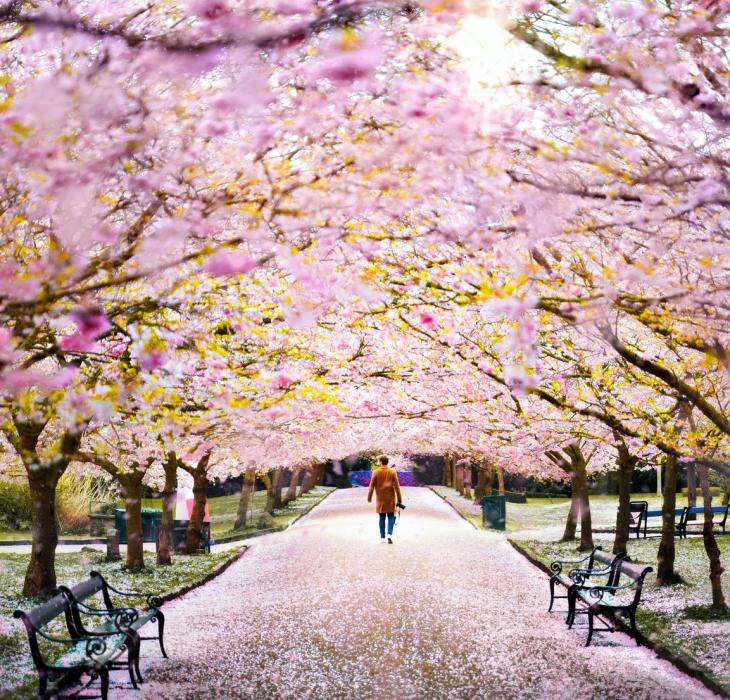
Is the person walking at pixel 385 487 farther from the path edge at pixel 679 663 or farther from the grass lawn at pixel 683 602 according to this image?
the path edge at pixel 679 663

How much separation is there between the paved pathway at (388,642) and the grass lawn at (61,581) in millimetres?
770

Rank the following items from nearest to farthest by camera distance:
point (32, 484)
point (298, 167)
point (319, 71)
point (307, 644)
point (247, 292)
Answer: point (319, 71)
point (298, 167)
point (307, 644)
point (247, 292)
point (32, 484)

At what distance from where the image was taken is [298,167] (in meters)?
8.62

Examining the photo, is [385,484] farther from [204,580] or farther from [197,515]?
[204,580]

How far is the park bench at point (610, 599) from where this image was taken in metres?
10.4

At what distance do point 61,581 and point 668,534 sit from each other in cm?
1116

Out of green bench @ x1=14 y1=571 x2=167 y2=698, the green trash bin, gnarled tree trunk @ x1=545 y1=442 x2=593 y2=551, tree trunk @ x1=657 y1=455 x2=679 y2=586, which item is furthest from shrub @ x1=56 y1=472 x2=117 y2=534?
green bench @ x1=14 y1=571 x2=167 y2=698

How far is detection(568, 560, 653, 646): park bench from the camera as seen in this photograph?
10.4 meters

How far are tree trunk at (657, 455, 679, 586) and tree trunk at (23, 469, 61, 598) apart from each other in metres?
9.53

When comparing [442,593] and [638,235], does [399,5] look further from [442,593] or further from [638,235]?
[442,593]

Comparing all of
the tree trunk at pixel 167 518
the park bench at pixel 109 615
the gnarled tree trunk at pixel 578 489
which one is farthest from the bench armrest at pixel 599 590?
the tree trunk at pixel 167 518

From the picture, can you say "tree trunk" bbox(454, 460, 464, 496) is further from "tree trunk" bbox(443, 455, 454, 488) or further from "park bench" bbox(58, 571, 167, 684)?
"park bench" bbox(58, 571, 167, 684)

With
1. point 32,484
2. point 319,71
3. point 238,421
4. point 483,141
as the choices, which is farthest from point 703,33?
point 32,484

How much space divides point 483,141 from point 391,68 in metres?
0.95
